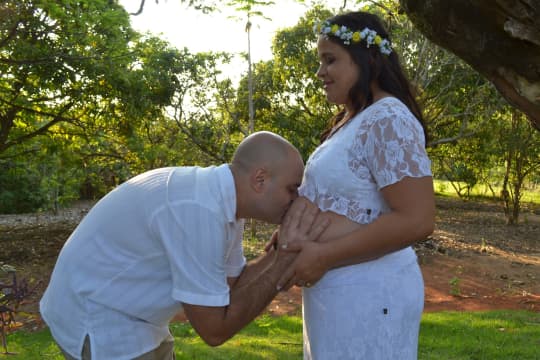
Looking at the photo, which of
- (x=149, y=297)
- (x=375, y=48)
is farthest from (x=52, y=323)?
(x=375, y=48)

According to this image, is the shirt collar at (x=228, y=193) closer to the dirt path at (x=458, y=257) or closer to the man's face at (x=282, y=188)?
the man's face at (x=282, y=188)

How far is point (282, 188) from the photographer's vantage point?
2146 mm

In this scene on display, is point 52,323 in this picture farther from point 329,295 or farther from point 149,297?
point 329,295

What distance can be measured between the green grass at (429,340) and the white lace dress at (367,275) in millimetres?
3342

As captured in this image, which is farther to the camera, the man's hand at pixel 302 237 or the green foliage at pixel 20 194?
the green foliage at pixel 20 194

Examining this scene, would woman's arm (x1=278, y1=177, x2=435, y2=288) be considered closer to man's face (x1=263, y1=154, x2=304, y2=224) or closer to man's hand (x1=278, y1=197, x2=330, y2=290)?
man's hand (x1=278, y1=197, x2=330, y2=290)

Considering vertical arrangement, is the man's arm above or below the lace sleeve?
below

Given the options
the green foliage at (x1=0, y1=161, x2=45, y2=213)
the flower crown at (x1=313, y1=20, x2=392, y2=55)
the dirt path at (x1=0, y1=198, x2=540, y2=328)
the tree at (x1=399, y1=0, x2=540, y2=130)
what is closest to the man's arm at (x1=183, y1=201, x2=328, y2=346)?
the flower crown at (x1=313, y1=20, x2=392, y2=55)

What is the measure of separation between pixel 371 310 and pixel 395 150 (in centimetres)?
63

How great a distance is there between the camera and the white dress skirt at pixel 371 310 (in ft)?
7.21

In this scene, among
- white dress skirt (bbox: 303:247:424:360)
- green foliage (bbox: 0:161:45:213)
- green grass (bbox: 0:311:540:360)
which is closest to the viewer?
white dress skirt (bbox: 303:247:424:360)

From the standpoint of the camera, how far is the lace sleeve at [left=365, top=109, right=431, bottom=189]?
2.07 m

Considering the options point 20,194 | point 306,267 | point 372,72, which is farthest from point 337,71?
point 20,194

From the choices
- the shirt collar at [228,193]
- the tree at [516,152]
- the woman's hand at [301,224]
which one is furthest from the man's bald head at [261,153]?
the tree at [516,152]
